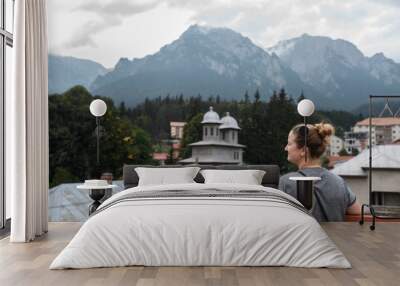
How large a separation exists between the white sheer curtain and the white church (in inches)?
127

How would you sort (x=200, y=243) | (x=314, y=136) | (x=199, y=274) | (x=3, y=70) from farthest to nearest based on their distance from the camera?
Result: (x=314, y=136), (x=3, y=70), (x=200, y=243), (x=199, y=274)

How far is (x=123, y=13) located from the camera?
8484 mm

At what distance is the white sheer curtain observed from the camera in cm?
509

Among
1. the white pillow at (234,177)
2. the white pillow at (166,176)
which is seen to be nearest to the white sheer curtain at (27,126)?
the white pillow at (166,176)

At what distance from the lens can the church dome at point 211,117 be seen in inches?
330

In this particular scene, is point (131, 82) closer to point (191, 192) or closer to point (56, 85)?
point (56, 85)

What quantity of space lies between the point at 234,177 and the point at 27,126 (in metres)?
2.21

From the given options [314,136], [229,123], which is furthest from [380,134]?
[229,123]

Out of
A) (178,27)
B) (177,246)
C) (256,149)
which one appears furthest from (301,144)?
(177,246)

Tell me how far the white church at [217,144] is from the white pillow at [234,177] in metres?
2.19

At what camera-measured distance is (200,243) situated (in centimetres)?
397

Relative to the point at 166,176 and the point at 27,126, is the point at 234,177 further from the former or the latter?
the point at 27,126

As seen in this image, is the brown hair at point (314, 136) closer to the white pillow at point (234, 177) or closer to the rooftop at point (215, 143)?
the white pillow at point (234, 177)

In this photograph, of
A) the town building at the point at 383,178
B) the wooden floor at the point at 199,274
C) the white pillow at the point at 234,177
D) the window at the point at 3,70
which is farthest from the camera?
the town building at the point at 383,178
